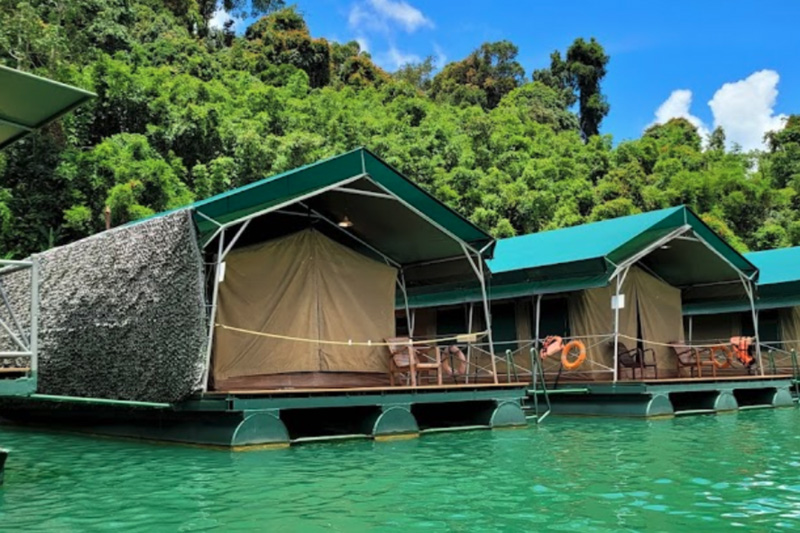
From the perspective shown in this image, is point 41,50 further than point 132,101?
No

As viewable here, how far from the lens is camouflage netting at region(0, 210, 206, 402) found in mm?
8883

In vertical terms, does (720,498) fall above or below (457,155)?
below

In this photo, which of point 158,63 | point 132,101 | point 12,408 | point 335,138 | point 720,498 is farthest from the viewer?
point 158,63

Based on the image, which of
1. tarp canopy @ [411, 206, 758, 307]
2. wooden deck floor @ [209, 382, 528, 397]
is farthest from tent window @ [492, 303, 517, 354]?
wooden deck floor @ [209, 382, 528, 397]

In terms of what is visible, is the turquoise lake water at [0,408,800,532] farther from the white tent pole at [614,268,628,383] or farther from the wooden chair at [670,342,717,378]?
the wooden chair at [670,342,717,378]

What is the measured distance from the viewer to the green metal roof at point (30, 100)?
5523 mm

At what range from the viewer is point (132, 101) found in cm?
2520

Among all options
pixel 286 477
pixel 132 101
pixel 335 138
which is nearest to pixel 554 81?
pixel 335 138

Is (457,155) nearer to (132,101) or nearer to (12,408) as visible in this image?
(132,101)

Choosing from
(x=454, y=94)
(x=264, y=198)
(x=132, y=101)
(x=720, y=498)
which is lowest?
(x=720, y=498)

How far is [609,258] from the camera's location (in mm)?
12766

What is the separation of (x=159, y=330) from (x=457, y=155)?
2542cm

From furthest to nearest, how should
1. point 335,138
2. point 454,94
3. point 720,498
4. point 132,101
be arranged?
1. point 454,94
2. point 335,138
3. point 132,101
4. point 720,498

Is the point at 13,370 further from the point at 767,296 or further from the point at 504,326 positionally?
the point at 767,296
